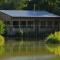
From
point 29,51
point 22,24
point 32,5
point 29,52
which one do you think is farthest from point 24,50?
point 32,5

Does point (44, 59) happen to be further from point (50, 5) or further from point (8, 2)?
point (8, 2)

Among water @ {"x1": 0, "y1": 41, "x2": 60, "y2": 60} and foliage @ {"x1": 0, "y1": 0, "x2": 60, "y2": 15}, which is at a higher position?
water @ {"x1": 0, "y1": 41, "x2": 60, "y2": 60}

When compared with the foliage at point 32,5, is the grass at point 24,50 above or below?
above

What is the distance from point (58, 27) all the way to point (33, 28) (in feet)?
12.6

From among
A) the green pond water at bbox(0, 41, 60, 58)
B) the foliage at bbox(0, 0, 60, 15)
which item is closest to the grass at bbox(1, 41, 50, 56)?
the green pond water at bbox(0, 41, 60, 58)

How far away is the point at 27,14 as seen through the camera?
52094mm

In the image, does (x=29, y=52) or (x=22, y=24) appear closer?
(x=29, y=52)

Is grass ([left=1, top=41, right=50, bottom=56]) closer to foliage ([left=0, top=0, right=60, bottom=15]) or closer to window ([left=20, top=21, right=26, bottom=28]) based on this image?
window ([left=20, top=21, right=26, bottom=28])

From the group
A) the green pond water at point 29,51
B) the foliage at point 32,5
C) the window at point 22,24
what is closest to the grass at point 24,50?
the green pond water at point 29,51

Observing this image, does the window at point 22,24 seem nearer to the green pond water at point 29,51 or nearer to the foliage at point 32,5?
the foliage at point 32,5

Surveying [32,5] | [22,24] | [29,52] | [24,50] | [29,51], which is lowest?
[32,5]

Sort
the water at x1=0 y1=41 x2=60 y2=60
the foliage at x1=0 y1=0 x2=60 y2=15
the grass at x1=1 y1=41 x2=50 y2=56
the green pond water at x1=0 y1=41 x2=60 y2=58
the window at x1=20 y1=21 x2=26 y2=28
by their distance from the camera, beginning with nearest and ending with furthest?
the water at x1=0 y1=41 x2=60 y2=60 < the green pond water at x1=0 y1=41 x2=60 y2=58 < the grass at x1=1 y1=41 x2=50 y2=56 < the window at x1=20 y1=21 x2=26 y2=28 < the foliage at x1=0 y1=0 x2=60 y2=15

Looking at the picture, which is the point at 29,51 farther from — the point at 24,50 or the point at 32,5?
the point at 32,5

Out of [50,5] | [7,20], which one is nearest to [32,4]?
[50,5]
